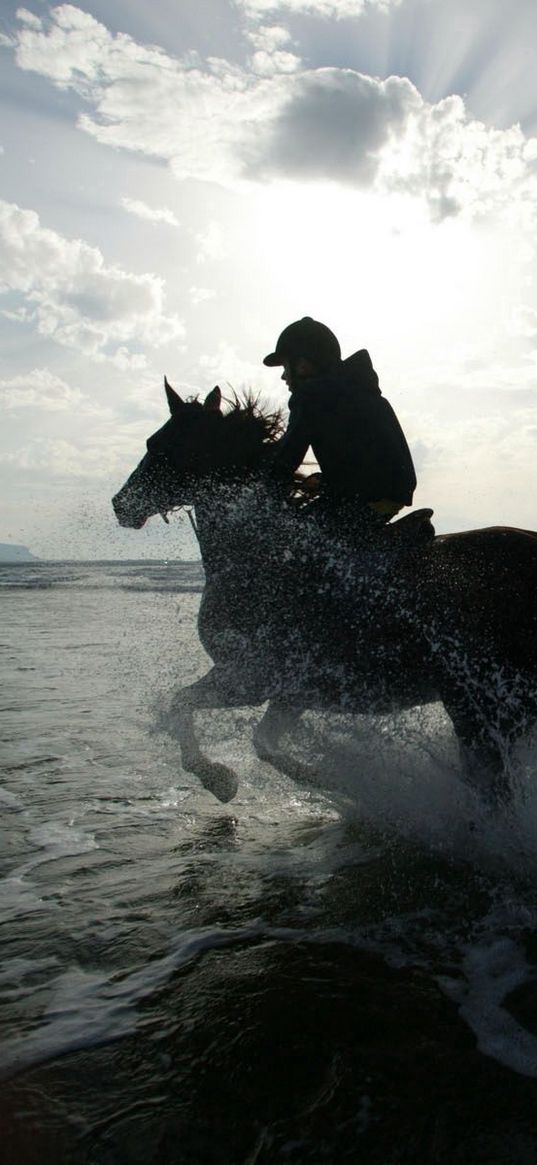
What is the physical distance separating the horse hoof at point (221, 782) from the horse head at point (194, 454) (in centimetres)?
168

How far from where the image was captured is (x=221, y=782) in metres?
5.08

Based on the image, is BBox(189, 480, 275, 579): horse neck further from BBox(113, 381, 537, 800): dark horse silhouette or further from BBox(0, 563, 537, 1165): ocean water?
BBox(0, 563, 537, 1165): ocean water

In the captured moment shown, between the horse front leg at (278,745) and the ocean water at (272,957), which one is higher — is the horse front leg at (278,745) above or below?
above

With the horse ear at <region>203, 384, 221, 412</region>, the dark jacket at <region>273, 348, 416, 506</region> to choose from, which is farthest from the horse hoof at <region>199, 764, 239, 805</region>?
the horse ear at <region>203, 384, 221, 412</region>

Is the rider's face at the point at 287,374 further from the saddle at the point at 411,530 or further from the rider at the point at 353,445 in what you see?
the saddle at the point at 411,530

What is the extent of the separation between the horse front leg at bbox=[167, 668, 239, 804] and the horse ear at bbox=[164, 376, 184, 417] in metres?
1.68

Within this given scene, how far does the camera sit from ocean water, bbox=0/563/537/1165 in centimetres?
234

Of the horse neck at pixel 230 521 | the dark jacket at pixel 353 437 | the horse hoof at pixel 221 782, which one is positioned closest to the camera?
the dark jacket at pixel 353 437

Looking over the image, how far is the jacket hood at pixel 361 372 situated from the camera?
4.66 meters

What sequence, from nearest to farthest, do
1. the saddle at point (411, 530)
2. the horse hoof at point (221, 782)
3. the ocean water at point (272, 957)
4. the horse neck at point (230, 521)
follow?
the ocean water at point (272, 957) → the saddle at point (411, 530) → the horse neck at point (230, 521) → the horse hoof at point (221, 782)

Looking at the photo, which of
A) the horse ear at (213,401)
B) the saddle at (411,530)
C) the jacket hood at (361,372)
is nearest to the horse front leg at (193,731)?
the saddle at (411,530)

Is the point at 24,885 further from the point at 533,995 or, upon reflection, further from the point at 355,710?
the point at 533,995

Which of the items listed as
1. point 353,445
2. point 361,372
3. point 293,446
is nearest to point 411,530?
point 353,445

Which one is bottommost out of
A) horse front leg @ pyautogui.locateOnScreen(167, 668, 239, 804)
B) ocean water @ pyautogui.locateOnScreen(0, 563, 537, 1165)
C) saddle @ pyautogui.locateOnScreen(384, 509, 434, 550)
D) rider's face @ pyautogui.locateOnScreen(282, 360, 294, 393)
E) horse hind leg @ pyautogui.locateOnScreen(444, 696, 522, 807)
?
ocean water @ pyautogui.locateOnScreen(0, 563, 537, 1165)
